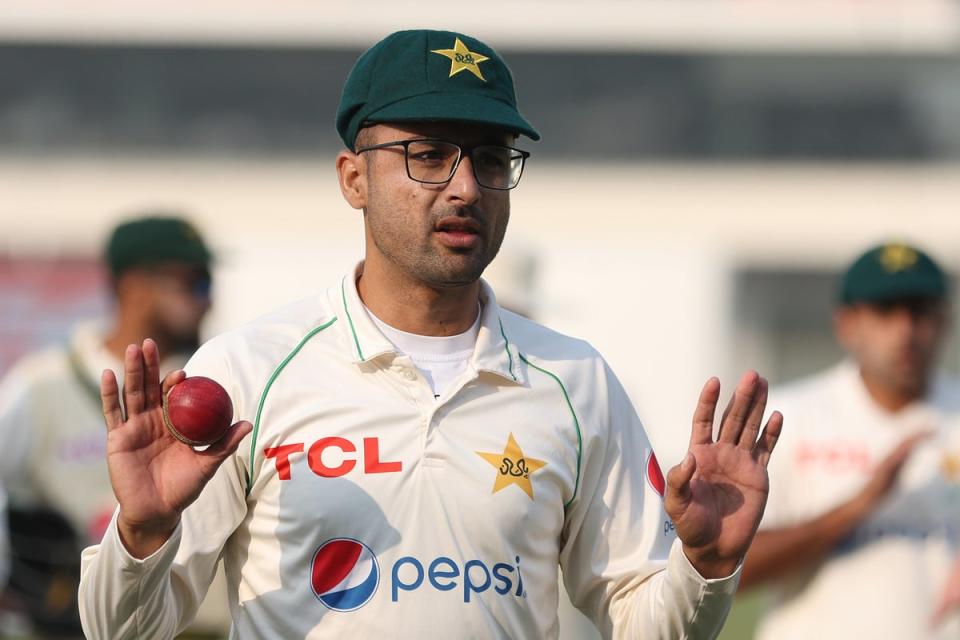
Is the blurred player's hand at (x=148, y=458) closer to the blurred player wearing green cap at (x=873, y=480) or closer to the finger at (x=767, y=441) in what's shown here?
the finger at (x=767, y=441)

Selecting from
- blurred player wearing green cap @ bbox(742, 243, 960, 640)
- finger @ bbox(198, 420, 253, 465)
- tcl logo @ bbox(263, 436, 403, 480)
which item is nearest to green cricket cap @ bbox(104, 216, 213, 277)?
blurred player wearing green cap @ bbox(742, 243, 960, 640)

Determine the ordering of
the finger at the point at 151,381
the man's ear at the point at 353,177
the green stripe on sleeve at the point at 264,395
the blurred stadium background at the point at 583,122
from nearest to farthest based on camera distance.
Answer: the finger at the point at 151,381, the green stripe on sleeve at the point at 264,395, the man's ear at the point at 353,177, the blurred stadium background at the point at 583,122

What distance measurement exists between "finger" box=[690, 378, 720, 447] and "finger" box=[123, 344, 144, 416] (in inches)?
43.4

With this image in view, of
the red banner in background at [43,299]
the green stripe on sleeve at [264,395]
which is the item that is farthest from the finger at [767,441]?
the red banner in background at [43,299]

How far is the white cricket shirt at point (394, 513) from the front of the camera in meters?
3.37

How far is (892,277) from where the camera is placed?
6.09 meters

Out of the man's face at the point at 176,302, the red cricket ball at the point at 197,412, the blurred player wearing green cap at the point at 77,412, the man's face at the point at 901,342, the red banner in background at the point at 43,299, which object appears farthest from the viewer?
the red banner in background at the point at 43,299

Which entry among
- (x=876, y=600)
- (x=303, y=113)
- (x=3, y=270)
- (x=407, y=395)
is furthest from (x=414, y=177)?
(x=303, y=113)

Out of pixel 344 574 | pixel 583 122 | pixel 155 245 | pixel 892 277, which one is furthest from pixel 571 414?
pixel 583 122

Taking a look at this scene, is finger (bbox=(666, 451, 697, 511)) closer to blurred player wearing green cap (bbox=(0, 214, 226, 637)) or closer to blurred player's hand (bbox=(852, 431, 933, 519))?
blurred player's hand (bbox=(852, 431, 933, 519))

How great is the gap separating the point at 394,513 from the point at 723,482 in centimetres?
68

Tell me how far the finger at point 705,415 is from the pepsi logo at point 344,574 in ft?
2.31

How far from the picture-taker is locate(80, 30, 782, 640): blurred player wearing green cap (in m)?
3.35

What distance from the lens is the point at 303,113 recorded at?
99.6 ft
